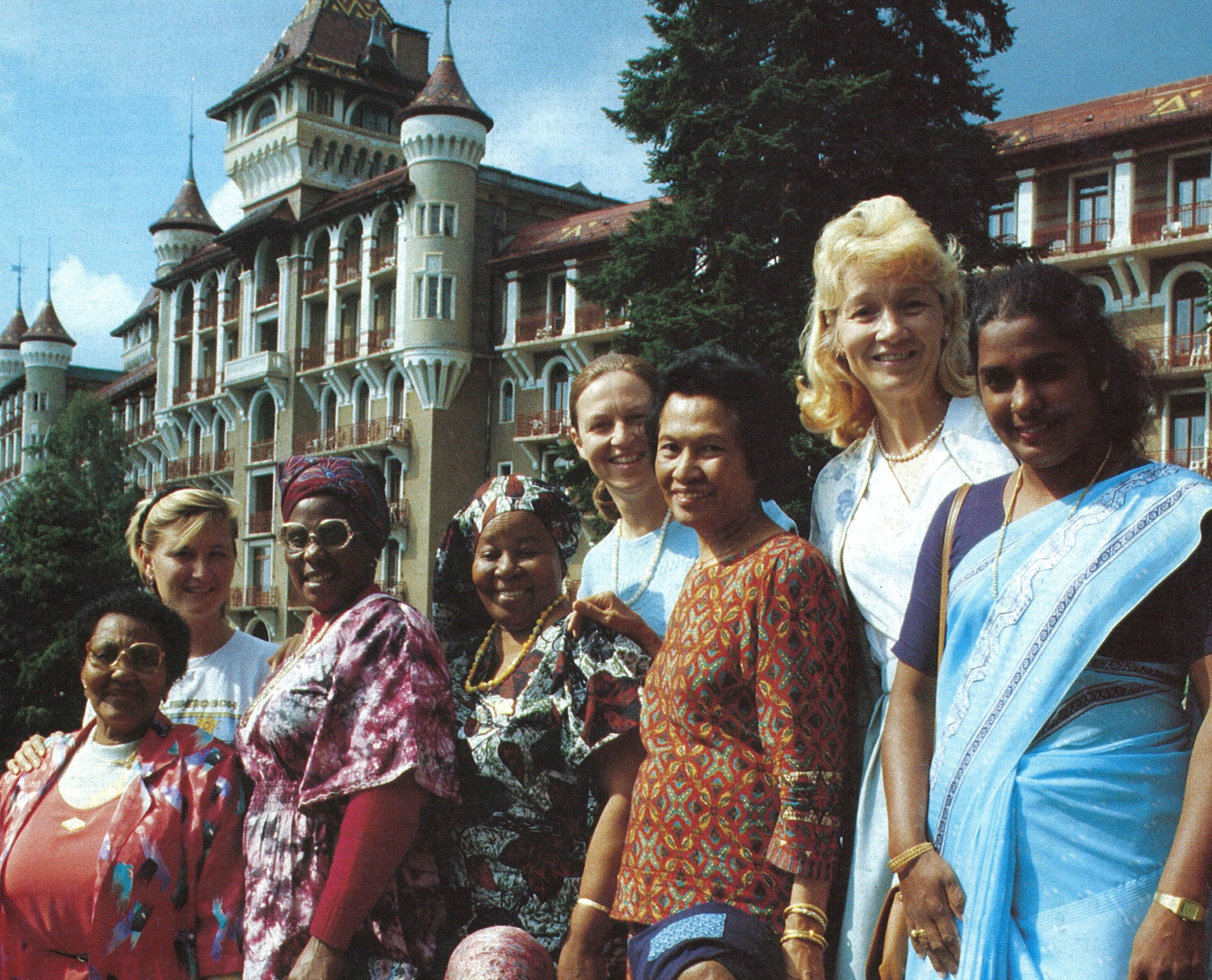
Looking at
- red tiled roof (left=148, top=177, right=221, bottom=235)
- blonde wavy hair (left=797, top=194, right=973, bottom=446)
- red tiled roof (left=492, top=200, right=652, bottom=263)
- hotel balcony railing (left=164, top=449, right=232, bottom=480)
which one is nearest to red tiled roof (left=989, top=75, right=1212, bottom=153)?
red tiled roof (left=492, top=200, right=652, bottom=263)

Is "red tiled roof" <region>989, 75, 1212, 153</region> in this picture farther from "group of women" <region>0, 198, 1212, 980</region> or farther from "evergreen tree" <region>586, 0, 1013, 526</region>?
"group of women" <region>0, 198, 1212, 980</region>

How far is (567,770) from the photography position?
3234 mm

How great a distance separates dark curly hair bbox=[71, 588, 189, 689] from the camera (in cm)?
357

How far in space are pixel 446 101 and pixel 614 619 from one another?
3414 cm

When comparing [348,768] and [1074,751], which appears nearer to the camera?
[1074,751]

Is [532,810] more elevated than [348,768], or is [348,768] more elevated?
[348,768]

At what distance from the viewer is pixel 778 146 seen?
59.1 feet

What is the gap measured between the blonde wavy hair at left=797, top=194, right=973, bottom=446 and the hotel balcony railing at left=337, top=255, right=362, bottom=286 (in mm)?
35392

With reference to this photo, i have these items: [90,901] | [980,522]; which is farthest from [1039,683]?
[90,901]

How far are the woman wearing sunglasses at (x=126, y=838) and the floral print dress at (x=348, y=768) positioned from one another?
0.20 metres

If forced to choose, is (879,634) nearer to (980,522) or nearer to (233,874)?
(980,522)

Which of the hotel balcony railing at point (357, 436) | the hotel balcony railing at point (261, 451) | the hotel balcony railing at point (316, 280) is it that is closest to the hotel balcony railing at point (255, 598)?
the hotel balcony railing at point (261, 451)

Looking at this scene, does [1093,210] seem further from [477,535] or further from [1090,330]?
[1090,330]

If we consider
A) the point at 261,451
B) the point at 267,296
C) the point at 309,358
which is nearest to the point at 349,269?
the point at 309,358
